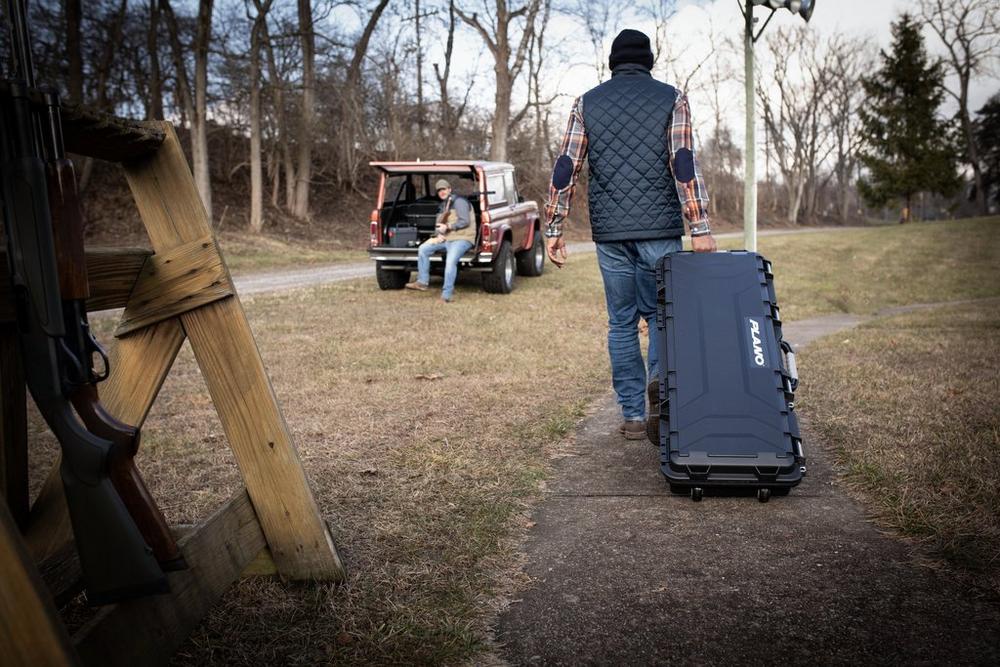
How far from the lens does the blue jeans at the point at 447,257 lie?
11.0m

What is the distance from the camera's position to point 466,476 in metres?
3.82

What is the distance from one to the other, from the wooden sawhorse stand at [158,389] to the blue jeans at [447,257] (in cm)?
854

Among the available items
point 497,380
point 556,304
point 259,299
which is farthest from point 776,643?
point 259,299

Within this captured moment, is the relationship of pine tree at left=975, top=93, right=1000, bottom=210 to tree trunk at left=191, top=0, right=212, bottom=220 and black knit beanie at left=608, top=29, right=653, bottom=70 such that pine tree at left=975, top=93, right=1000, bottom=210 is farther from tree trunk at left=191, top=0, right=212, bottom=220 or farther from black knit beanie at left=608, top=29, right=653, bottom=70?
black knit beanie at left=608, top=29, right=653, bottom=70

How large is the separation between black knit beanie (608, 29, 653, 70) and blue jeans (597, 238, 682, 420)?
1.03m

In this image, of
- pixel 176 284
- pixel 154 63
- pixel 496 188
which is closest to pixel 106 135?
pixel 176 284

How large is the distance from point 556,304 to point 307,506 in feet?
28.8

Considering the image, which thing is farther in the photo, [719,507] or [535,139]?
[535,139]

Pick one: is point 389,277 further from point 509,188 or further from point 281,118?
point 281,118

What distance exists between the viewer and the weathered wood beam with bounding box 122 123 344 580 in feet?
7.56

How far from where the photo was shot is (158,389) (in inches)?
92.0

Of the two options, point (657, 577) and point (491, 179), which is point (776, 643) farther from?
point (491, 179)

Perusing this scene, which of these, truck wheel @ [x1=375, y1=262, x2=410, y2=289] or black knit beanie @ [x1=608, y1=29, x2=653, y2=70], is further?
truck wheel @ [x1=375, y1=262, x2=410, y2=289]

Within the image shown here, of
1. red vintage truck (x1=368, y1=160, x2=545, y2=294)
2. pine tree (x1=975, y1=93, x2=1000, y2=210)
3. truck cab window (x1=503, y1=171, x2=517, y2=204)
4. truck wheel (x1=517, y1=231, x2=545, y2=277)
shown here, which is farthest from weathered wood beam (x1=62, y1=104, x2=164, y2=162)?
pine tree (x1=975, y1=93, x2=1000, y2=210)
